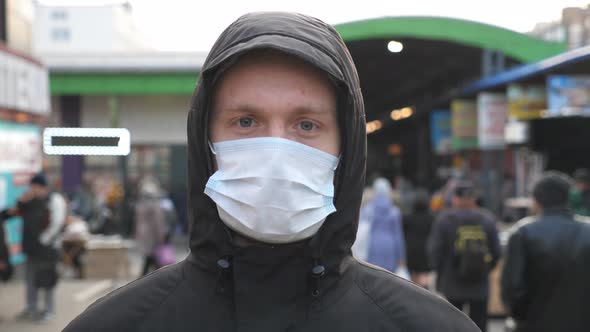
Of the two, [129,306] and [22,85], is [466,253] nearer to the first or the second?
[129,306]

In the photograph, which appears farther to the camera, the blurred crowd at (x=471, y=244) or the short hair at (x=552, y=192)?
the short hair at (x=552, y=192)

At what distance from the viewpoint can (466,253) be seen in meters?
7.14

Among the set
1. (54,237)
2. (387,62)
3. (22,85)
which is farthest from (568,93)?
(22,85)

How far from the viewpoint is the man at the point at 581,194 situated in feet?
32.4

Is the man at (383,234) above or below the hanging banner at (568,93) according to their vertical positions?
below

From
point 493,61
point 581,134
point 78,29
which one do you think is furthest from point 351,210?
point 78,29

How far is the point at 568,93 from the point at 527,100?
2.70 meters

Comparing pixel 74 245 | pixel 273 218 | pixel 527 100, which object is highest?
pixel 527 100

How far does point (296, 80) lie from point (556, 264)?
420cm

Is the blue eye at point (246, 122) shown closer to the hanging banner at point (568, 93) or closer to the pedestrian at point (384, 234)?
the pedestrian at point (384, 234)

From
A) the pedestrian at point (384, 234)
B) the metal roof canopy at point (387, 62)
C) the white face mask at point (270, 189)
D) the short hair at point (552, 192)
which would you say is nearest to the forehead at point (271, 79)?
the white face mask at point (270, 189)

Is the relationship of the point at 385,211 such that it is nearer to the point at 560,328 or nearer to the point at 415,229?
the point at 415,229

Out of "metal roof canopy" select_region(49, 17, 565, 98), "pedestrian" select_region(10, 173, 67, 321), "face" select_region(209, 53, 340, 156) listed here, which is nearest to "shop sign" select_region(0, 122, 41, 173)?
"pedestrian" select_region(10, 173, 67, 321)

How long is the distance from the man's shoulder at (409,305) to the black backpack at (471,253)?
5.27 metres
